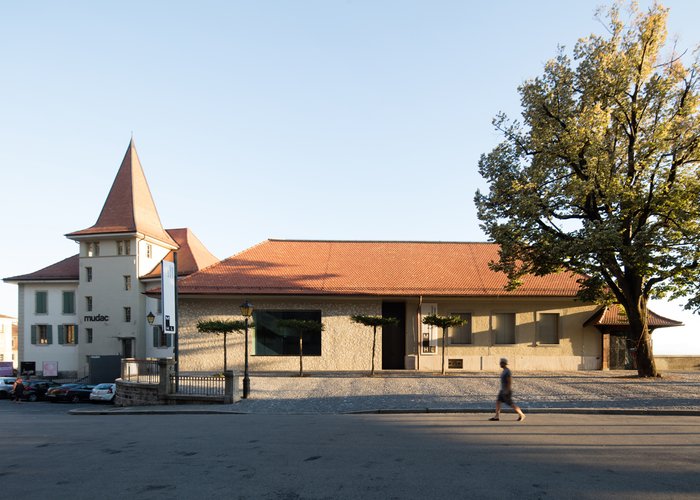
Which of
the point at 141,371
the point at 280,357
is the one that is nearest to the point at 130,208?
the point at 280,357

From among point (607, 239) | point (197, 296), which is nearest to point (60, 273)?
point (197, 296)

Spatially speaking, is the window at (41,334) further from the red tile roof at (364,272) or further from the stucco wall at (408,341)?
the stucco wall at (408,341)

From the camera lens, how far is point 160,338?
1742 inches

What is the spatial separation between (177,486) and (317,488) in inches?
76.8

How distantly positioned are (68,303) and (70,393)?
55.7ft

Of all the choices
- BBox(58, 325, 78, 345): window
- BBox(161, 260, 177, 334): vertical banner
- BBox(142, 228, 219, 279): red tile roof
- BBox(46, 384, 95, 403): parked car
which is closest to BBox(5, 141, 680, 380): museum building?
BBox(161, 260, 177, 334): vertical banner

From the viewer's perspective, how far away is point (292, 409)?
58.9ft

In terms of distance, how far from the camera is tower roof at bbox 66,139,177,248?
154ft

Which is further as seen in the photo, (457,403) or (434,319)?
(434,319)

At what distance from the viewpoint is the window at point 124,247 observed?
4694 cm

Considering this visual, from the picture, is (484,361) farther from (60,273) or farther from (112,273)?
(60,273)

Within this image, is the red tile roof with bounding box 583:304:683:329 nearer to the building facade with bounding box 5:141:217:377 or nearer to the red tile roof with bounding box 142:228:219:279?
the building facade with bounding box 5:141:217:377

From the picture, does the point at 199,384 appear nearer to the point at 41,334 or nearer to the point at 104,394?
the point at 104,394

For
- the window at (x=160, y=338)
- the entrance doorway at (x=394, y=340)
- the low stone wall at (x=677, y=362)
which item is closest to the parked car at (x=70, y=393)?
the window at (x=160, y=338)
